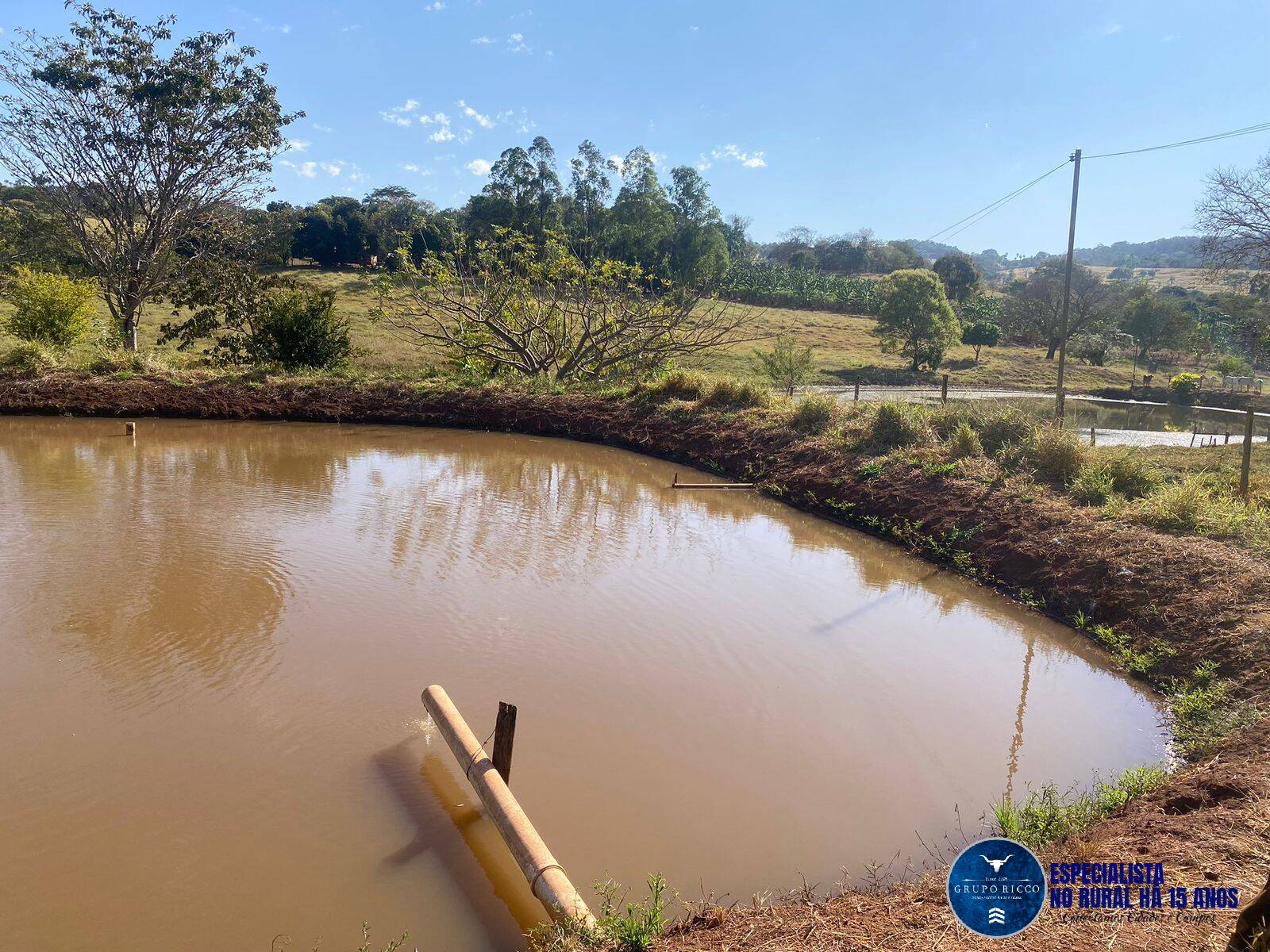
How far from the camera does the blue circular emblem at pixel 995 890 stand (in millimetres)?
3096

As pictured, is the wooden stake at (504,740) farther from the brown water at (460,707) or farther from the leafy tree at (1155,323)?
the leafy tree at (1155,323)

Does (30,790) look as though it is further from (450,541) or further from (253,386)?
(253,386)

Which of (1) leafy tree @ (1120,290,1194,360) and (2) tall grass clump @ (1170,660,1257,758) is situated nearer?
(2) tall grass clump @ (1170,660,1257,758)

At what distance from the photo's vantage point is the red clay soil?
133 inches

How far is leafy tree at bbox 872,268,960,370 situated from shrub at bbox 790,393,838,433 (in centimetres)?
2426

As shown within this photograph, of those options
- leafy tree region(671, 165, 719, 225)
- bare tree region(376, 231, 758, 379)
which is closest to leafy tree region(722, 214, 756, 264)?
leafy tree region(671, 165, 719, 225)

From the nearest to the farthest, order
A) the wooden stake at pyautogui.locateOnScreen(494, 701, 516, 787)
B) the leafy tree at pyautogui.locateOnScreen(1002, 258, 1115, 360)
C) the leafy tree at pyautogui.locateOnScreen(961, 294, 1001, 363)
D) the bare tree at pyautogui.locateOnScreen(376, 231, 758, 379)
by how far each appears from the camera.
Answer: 1. the wooden stake at pyautogui.locateOnScreen(494, 701, 516, 787)
2. the bare tree at pyautogui.locateOnScreen(376, 231, 758, 379)
3. the leafy tree at pyautogui.locateOnScreen(961, 294, 1001, 363)
4. the leafy tree at pyautogui.locateOnScreen(1002, 258, 1115, 360)

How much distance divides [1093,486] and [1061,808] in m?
6.11

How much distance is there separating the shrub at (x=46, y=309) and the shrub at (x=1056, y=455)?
20885mm

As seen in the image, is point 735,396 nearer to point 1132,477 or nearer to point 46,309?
point 1132,477

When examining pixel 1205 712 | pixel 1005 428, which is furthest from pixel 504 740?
pixel 1005 428

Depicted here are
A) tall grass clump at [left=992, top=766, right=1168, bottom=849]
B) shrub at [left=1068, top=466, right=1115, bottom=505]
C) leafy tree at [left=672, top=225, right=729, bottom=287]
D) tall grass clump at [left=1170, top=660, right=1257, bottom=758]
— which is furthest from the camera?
leafy tree at [left=672, top=225, right=729, bottom=287]

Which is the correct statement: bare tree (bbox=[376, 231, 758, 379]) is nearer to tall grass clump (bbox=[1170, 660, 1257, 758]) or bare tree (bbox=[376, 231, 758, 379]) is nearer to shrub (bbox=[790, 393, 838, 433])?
shrub (bbox=[790, 393, 838, 433])

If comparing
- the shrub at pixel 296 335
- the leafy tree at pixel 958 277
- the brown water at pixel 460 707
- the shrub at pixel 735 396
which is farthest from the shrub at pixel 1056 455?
the leafy tree at pixel 958 277
